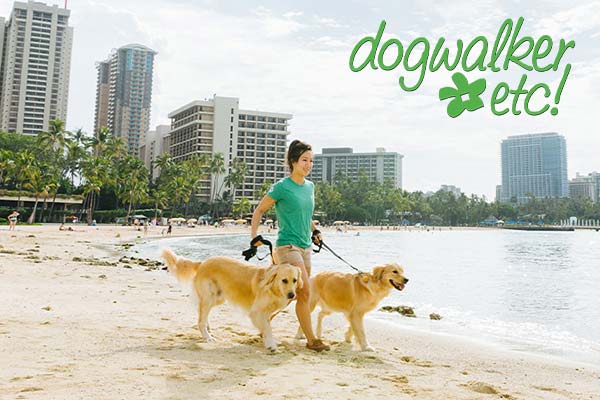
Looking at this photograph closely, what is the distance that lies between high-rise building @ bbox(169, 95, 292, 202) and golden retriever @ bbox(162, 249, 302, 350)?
105m

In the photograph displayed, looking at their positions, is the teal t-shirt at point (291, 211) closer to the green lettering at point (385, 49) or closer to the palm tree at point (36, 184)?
the green lettering at point (385, 49)

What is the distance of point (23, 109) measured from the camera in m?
115

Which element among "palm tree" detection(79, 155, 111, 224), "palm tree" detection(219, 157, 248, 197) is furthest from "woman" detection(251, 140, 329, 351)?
"palm tree" detection(219, 157, 248, 197)

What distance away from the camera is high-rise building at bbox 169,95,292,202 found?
4582 inches

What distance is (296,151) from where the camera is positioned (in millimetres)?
4977

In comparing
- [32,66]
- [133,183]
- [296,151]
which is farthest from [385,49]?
[32,66]

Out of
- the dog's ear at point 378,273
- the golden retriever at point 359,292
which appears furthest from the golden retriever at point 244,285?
the dog's ear at point 378,273

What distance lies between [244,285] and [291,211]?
3.16ft

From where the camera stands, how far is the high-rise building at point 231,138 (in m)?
116

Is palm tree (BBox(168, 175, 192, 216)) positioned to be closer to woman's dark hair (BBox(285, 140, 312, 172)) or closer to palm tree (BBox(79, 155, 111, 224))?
palm tree (BBox(79, 155, 111, 224))

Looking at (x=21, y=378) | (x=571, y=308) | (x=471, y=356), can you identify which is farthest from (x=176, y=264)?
(x=571, y=308)

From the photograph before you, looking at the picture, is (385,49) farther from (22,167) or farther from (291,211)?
(22,167)

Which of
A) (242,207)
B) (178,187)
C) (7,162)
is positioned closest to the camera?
(7,162)

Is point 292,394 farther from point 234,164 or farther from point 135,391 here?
point 234,164
